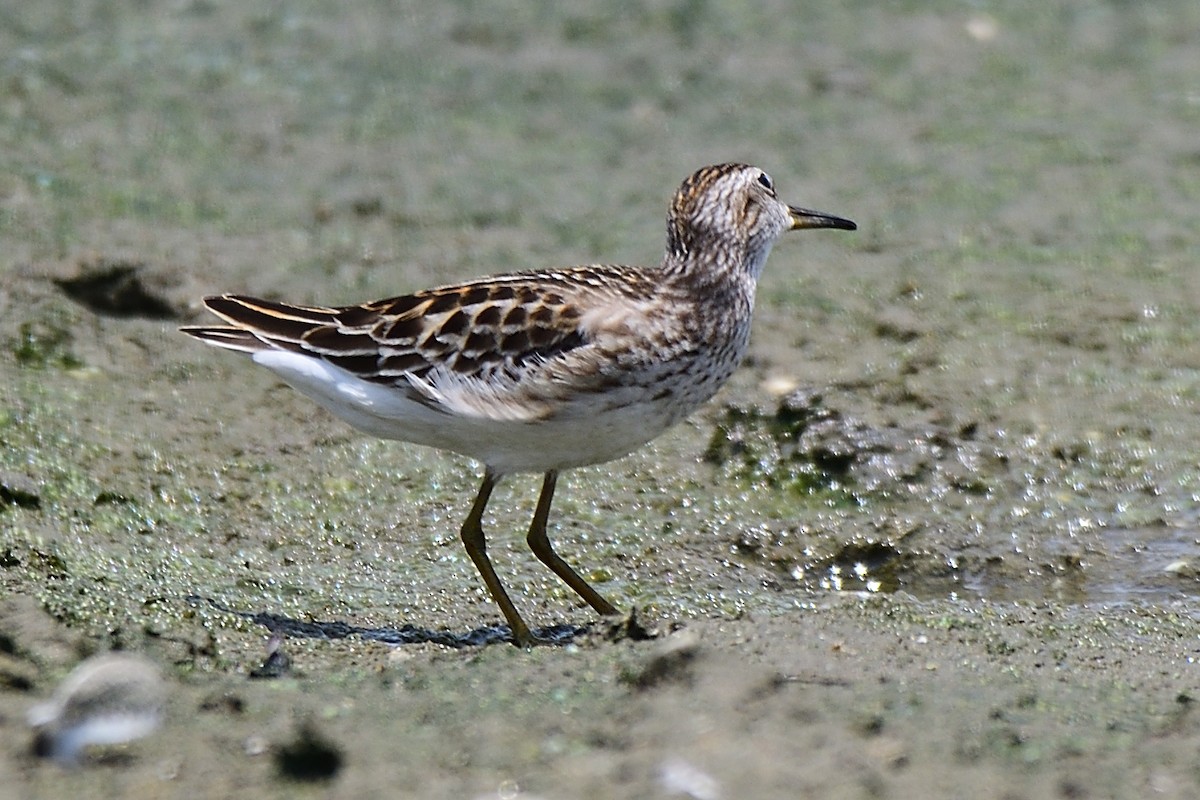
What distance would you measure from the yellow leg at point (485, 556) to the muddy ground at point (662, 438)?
203 millimetres

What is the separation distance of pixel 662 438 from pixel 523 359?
1.78 meters

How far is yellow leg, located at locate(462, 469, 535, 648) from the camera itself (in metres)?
6.02

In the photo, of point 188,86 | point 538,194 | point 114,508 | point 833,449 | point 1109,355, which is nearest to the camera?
point 114,508

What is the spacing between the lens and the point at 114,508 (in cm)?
691

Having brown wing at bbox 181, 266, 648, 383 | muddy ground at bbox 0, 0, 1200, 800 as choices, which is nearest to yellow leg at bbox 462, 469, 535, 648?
muddy ground at bbox 0, 0, 1200, 800

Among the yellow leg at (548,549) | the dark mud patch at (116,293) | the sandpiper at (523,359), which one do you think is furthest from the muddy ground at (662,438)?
the sandpiper at (523,359)

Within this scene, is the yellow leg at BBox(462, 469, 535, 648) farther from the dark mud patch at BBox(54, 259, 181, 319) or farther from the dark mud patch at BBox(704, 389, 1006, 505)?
the dark mud patch at BBox(54, 259, 181, 319)

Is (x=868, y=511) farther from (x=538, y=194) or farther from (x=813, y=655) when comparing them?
(x=538, y=194)

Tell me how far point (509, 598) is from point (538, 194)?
156 inches

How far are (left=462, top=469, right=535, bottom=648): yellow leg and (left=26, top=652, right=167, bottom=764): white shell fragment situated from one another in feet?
5.48

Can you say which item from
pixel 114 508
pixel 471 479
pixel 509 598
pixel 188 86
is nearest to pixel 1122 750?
pixel 509 598

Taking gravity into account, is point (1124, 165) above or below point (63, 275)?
above

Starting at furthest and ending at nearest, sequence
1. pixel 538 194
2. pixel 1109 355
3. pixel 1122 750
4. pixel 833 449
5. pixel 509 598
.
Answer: pixel 538 194, pixel 1109 355, pixel 833 449, pixel 509 598, pixel 1122 750

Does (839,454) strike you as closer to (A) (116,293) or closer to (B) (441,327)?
(B) (441,327)
